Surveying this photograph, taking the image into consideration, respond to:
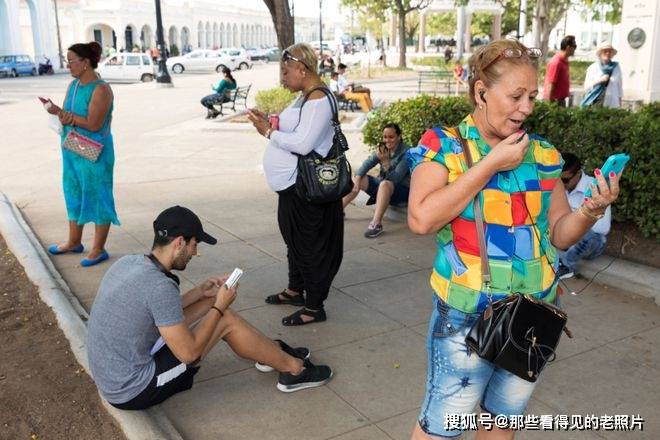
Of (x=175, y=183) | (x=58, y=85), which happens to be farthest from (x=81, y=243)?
(x=58, y=85)

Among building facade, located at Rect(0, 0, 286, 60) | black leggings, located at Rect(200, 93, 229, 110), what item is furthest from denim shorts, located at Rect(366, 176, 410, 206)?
building facade, located at Rect(0, 0, 286, 60)

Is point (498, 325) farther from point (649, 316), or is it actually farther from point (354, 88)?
point (354, 88)

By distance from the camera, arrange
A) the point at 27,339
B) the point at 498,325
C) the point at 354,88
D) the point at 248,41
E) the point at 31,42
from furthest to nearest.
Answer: the point at 248,41 → the point at 31,42 → the point at 354,88 → the point at 27,339 → the point at 498,325

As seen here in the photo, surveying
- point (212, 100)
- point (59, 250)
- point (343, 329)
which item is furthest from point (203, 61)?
point (343, 329)

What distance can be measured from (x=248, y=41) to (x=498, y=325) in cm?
11768

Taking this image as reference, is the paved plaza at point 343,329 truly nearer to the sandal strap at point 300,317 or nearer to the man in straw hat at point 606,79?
the sandal strap at point 300,317

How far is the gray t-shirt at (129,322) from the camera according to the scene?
309 cm

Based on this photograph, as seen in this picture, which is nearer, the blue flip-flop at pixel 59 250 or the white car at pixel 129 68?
the blue flip-flop at pixel 59 250

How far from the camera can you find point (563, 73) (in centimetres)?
988

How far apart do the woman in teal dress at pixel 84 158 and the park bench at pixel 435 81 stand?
19258mm

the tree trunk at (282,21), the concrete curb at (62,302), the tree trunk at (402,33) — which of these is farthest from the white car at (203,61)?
the concrete curb at (62,302)

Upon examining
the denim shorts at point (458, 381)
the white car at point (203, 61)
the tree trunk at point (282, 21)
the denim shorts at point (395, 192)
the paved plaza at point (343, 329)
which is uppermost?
the tree trunk at point (282, 21)

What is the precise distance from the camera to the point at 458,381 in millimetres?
2279

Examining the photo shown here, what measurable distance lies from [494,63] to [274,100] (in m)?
14.1
